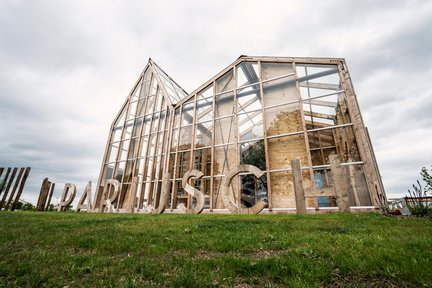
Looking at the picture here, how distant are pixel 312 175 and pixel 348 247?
1004 centimetres

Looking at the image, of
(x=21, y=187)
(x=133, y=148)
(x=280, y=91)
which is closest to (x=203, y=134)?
(x=280, y=91)

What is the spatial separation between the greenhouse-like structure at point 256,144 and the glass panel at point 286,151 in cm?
7

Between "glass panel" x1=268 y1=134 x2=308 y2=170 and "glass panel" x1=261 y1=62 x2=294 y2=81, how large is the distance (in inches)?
209

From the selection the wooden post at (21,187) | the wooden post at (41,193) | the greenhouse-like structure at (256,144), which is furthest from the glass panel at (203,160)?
the wooden post at (21,187)

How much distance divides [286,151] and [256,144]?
8.23ft

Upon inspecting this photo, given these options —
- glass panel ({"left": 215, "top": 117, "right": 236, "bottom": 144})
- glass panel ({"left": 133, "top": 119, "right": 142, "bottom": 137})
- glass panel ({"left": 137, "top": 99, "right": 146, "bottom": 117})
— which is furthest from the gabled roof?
glass panel ({"left": 215, "top": 117, "right": 236, "bottom": 144})

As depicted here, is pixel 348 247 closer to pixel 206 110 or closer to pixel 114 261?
pixel 114 261

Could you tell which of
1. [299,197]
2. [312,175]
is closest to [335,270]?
[299,197]

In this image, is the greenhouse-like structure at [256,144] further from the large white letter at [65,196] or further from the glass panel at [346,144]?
the large white letter at [65,196]

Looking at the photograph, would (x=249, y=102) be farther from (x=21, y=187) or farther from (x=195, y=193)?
(x=21, y=187)

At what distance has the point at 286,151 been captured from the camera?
1464 cm

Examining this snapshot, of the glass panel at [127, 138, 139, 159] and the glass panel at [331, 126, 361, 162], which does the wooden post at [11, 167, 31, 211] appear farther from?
the glass panel at [331, 126, 361, 162]

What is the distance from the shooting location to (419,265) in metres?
2.64

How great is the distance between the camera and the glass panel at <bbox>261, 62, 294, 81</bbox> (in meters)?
16.3
